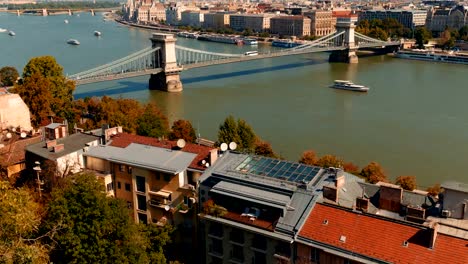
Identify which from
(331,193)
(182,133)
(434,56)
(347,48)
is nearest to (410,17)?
(434,56)

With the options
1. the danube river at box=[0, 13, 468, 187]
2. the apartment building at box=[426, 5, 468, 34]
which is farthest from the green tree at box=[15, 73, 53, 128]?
the apartment building at box=[426, 5, 468, 34]

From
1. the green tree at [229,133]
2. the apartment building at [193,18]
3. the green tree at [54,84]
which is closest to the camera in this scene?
the green tree at [229,133]

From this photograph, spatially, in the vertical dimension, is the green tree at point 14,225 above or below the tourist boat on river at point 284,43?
above

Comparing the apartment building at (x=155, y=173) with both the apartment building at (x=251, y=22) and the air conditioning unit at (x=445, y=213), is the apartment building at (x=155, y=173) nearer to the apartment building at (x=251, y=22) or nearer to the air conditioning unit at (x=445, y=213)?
the air conditioning unit at (x=445, y=213)

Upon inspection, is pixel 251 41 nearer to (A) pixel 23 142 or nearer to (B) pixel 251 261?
(A) pixel 23 142

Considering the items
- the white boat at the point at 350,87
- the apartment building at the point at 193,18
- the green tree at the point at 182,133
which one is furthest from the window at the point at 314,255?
the apartment building at the point at 193,18

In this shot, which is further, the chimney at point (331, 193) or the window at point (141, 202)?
the window at point (141, 202)

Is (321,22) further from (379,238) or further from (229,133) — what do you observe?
(379,238)

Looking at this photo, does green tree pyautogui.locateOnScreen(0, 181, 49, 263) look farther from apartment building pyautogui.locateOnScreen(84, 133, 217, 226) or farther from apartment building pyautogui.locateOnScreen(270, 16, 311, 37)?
apartment building pyautogui.locateOnScreen(270, 16, 311, 37)

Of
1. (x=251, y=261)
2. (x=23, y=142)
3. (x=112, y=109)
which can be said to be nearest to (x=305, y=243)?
(x=251, y=261)
